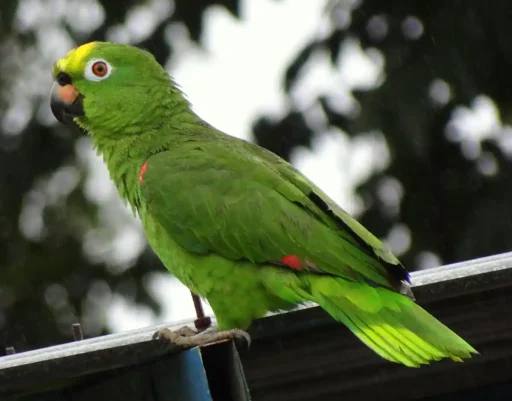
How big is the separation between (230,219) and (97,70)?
91 cm

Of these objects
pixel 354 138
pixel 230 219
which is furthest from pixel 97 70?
pixel 354 138

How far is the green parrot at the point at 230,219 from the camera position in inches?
102

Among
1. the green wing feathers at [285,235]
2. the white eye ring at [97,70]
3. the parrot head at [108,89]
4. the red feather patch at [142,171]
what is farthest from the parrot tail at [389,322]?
the white eye ring at [97,70]

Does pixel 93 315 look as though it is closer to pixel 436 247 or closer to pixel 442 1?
pixel 436 247

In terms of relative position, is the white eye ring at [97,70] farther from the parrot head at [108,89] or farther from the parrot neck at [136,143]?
the parrot neck at [136,143]

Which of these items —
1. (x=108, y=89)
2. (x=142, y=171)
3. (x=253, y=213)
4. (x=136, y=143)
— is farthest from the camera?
(x=108, y=89)

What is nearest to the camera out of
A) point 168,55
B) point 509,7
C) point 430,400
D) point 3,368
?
point 3,368

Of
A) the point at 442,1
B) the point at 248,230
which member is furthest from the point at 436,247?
the point at 248,230

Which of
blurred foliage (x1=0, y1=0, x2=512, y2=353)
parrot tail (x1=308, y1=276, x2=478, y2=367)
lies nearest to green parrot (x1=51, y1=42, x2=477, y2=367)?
parrot tail (x1=308, y1=276, x2=478, y2=367)

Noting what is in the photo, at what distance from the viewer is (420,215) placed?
15.9 feet

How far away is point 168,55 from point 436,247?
1695mm

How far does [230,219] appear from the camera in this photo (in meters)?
3.10

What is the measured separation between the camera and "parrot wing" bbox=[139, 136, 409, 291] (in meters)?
2.84

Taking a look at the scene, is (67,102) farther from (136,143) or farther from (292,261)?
(292,261)
